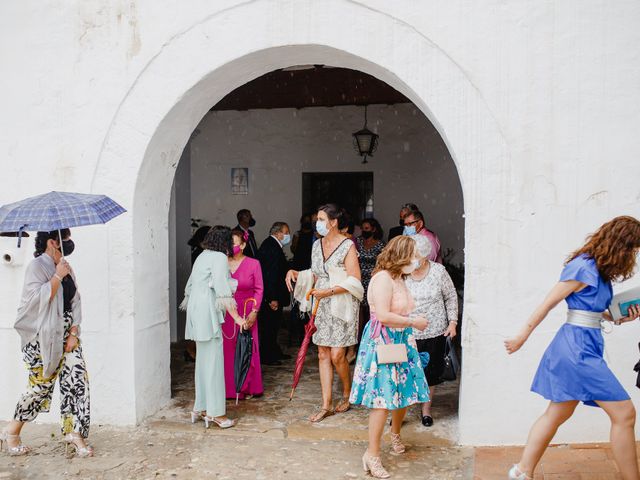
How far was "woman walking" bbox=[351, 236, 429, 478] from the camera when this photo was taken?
4180mm

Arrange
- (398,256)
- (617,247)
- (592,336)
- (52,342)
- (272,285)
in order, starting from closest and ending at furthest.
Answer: (617,247)
(592,336)
(398,256)
(52,342)
(272,285)

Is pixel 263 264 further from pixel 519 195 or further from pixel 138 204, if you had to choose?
pixel 519 195

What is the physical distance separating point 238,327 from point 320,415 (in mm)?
1119

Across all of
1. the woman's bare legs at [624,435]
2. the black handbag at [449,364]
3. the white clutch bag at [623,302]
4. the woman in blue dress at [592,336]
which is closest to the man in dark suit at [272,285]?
the black handbag at [449,364]

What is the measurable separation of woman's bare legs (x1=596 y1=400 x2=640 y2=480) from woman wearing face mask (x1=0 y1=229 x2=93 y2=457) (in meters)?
3.50

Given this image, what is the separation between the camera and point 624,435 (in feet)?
11.7

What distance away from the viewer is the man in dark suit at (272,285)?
280 inches

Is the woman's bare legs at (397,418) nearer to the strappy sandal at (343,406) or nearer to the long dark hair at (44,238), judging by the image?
the strappy sandal at (343,406)

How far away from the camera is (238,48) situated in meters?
5.10

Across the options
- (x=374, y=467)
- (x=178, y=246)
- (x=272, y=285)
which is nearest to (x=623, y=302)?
(x=374, y=467)

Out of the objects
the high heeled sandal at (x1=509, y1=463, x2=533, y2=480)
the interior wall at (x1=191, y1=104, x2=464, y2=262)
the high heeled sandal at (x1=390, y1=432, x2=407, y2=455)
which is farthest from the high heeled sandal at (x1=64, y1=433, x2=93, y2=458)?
the interior wall at (x1=191, y1=104, x2=464, y2=262)

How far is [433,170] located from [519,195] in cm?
582

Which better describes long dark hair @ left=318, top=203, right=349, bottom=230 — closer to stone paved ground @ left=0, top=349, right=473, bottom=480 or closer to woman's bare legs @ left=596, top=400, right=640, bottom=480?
stone paved ground @ left=0, top=349, right=473, bottom=480

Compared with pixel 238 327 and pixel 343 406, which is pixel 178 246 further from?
pixel 343 406
